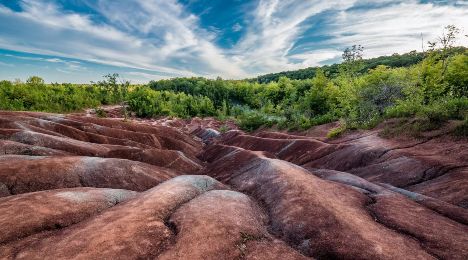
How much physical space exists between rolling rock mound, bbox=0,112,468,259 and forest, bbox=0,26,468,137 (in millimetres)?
6434

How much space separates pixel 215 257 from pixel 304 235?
317 cm

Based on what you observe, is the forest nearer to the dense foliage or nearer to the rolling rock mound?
the dense foliage

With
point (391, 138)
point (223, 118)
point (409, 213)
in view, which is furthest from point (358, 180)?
point (223, 118)

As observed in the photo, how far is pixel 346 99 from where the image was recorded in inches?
1645

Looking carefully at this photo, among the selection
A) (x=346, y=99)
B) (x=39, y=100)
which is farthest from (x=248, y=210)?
(x=39, y=100)

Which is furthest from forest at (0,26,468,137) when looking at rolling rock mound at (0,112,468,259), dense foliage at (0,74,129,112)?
rolling rock mound at (0,112,468,259)

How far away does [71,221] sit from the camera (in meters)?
11.2

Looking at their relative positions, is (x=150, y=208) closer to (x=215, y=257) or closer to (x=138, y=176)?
(x=215, y=257)

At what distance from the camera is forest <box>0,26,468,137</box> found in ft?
89.9

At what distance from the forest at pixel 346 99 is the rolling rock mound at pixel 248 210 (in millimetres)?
6434

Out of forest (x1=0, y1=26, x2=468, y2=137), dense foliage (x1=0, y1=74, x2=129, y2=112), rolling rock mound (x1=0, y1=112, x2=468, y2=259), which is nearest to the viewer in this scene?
rolling rock mound (x1=0, y1=112, x2=468, y2=259)

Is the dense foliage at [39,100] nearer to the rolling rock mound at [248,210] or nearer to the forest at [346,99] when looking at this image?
the forest at [346,99]

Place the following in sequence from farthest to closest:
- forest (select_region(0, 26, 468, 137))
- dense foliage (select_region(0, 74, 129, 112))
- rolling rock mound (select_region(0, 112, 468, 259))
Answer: dense foliage (select_region(0, 74, 129, 112)), forest (select_region(0, 26, 468, 137)), rolling rock mound (select_region(0, 112, 468, 259))

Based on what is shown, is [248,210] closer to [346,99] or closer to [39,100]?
[346,99]
